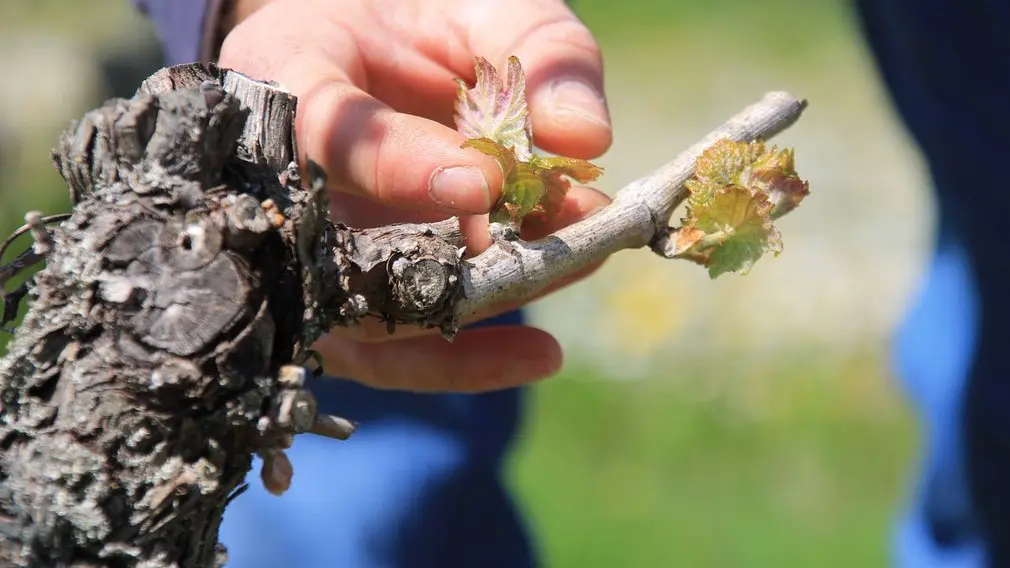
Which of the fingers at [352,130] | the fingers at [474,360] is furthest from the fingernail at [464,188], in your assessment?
the fingers at [474,360]

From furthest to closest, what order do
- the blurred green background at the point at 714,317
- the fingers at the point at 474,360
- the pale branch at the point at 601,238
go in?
the blurred green background at the point at 714,317, the fingers at the point at 474,360, the pale branch at the point at 601,238

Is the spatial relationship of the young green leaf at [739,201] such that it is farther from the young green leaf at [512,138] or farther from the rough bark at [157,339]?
the rough bark at [157,339]

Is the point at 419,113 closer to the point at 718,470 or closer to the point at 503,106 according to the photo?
the point at 503,106

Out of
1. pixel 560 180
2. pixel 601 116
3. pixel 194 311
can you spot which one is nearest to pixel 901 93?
pixel 601 116

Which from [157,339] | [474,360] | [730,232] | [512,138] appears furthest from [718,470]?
[157,339]

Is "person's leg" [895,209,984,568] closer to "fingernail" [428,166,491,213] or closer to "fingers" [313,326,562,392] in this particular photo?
"fingers" [313,326,562,392]

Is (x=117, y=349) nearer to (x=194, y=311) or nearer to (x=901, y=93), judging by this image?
(x=194, y=311)

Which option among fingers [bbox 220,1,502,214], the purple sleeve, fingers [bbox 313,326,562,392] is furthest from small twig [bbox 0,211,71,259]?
the purple sleeve
